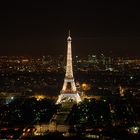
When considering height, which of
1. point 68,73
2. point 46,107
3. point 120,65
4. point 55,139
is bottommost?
point 55,139

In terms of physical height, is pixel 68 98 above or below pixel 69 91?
below

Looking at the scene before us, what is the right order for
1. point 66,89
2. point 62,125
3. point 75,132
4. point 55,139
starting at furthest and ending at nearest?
point 66,89
point 62,125
point 75,132
point 55,139

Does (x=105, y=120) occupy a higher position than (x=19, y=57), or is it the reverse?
(x=19, y=57)

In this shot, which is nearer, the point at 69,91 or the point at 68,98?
the point at 68,98

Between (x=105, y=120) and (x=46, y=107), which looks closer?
(x=105, y=120)

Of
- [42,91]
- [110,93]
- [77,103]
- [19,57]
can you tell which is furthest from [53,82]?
[19,57]

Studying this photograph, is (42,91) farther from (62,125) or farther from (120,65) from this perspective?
(120,65)

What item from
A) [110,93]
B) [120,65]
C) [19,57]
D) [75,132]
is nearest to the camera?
[75,132]

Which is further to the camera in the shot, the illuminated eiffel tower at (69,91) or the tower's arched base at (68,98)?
the illuminated eiffel tower at (69,91)

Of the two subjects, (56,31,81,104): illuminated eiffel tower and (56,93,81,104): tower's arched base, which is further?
(56,31,81,104): illuminated eiffel tower
